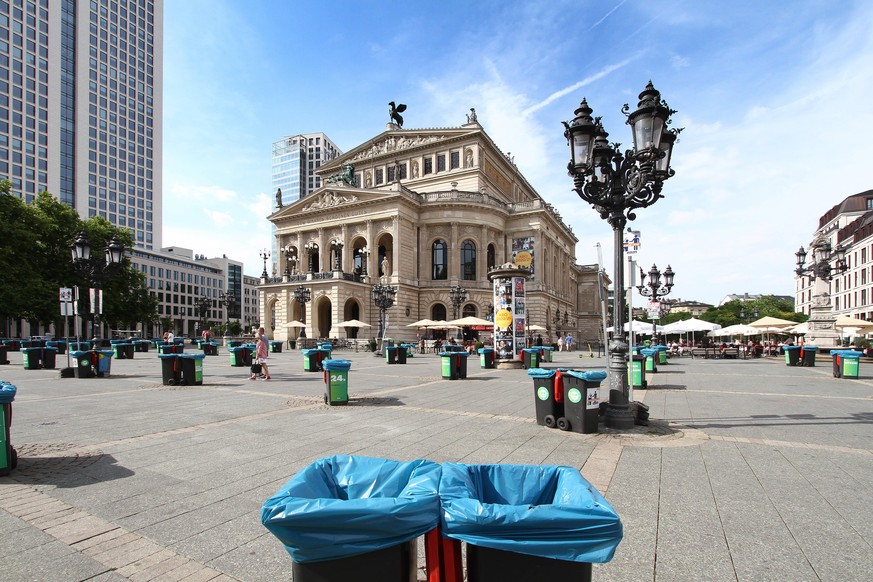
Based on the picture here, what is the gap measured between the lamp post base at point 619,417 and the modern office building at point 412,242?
36.9m

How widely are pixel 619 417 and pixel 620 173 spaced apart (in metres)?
4.21

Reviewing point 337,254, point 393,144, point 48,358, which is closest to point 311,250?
point 337,254

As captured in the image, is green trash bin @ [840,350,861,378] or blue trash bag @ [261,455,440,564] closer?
blue trash bag @ [261,455,440,564]

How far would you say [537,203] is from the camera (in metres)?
51.4

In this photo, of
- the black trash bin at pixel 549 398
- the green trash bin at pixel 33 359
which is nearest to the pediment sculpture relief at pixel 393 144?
the green trash bin at pixel 33 359

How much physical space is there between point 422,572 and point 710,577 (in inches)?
72.3

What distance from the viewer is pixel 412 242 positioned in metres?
49.4

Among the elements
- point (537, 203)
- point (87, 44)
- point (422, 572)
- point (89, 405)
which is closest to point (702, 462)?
point (422, 572)

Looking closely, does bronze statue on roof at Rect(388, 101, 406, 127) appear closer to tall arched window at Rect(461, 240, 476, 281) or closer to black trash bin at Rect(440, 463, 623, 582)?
tall arched window at Rect(461, 240, 476, 281)

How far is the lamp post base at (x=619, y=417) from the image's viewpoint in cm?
730

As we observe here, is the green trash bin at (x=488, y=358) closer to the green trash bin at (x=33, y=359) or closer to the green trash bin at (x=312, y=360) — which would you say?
the green trash bin at (x=312, y=360)

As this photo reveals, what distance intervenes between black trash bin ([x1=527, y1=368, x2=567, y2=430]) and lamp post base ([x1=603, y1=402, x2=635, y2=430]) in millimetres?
768

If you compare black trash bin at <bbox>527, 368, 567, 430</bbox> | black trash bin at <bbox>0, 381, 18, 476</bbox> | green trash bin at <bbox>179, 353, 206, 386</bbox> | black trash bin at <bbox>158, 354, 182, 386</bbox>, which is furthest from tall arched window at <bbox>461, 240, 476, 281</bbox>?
black trash bin at <bbox>0, 381, 18, 476</bbox>

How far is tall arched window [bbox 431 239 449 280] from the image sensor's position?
166 feet
